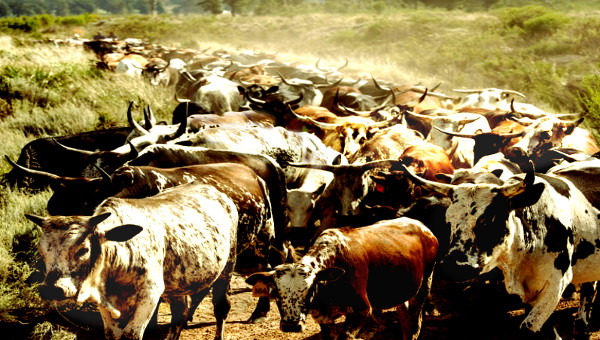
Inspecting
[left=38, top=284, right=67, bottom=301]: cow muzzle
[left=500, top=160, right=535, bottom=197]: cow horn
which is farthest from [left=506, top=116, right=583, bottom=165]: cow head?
[left=38, top=284, right=67, bottom=301]: cow muzzle

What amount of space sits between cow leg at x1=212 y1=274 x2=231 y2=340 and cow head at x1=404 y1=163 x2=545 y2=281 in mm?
1931

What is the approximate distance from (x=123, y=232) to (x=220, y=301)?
5.40 ft

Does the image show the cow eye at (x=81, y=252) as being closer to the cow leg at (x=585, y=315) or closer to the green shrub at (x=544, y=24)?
the cow leg at (x=585, y=315)

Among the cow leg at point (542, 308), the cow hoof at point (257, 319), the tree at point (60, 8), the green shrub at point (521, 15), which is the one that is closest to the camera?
the cow leg at point (542, 308)

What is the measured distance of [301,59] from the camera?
33156 millimetres

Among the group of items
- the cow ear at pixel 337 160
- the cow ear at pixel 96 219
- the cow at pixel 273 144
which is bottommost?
the cow ear at pixel 337 160

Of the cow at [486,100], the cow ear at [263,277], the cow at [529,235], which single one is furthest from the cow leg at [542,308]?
the cow at [486,100]

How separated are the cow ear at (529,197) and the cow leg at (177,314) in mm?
2751

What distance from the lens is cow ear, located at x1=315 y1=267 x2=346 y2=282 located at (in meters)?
4.17

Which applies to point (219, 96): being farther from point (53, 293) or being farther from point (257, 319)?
point (53, 293)

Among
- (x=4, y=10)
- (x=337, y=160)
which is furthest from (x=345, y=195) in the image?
(x=4, y=10)

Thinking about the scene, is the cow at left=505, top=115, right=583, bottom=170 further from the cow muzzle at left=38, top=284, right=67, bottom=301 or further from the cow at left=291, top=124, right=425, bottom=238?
the cow muzzle at left=38, top=284, right=67, bottom=301

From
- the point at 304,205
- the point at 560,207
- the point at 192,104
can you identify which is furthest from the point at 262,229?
the point at 192,104

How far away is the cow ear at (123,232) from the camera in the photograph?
12.3 ft
